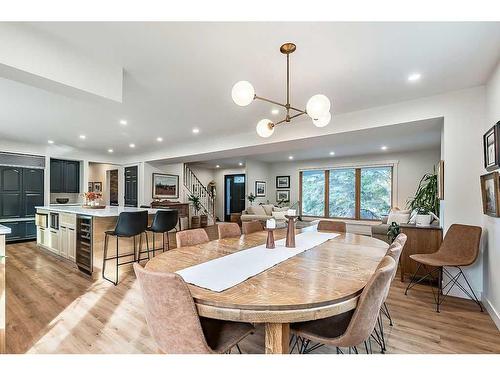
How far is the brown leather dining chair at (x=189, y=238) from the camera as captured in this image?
229cm

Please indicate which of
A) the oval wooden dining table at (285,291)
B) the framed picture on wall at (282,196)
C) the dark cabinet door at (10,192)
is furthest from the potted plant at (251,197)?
the oval wooden dining table at (285,291)

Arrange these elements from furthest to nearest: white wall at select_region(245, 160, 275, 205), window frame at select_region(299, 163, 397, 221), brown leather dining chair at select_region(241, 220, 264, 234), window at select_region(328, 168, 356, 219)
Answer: white wall at select_region(245, 160, 275, 205)
window at select_region(328, 168, 356, 219)
window frame at select_region(299, 163, 397, 221)
brown leather dining chair at select_region(241, 220, 264, 234)

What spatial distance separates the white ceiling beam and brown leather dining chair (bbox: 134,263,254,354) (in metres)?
1.81

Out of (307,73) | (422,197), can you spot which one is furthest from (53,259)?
(422,197)

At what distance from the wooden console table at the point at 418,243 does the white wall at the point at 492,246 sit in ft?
1.84

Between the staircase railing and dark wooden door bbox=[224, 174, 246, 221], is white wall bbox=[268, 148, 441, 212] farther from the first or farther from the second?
the staircase railing

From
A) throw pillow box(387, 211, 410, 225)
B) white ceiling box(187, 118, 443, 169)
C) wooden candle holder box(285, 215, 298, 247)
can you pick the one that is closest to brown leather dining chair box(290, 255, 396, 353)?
wooden candle holder box(285, 215, 298, 247)

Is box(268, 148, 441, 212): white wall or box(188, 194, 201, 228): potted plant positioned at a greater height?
box(268, 148, 441, 212): white wall

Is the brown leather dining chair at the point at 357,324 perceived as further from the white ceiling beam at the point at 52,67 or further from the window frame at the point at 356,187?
the window frame at the point at 356,187

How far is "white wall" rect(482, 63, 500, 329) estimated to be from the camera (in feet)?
7.77
